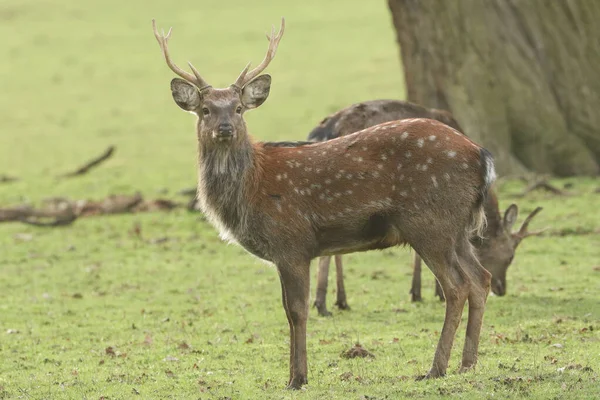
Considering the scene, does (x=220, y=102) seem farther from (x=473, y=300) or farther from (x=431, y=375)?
(x=431, y=375)

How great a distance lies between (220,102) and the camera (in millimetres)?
9289

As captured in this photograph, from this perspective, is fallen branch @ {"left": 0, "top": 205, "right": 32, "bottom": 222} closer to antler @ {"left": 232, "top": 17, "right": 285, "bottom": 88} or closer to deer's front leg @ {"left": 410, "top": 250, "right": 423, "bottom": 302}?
deer's front leg @ {"left": 410, "top": 250, "right": 423, "bottom": 302}

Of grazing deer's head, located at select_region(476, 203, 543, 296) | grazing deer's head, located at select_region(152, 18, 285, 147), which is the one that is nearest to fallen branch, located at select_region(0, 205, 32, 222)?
grazing deer's head, located at select_region(476, 203, 543, 296)

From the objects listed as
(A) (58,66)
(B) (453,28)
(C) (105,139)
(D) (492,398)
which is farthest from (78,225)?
(A) (58,66)

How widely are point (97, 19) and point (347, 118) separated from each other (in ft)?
116

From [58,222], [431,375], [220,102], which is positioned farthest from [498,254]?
[58,222]

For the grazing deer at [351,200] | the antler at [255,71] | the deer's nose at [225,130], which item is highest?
the antler at [255,71]

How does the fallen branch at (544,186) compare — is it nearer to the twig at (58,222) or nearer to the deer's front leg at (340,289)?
the deer's front leg at (340,289)

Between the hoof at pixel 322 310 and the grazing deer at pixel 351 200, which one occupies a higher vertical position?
the grazing deer at pixel 351 200

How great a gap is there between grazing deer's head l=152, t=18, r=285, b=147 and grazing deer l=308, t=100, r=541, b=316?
299cm

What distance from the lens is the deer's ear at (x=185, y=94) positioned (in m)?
9.46

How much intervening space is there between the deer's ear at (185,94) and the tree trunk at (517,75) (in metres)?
9.83

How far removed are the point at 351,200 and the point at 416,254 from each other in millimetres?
3658

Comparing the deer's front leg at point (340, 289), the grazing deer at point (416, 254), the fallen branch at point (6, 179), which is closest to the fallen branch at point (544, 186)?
the grazing deer at point (416, 254)
